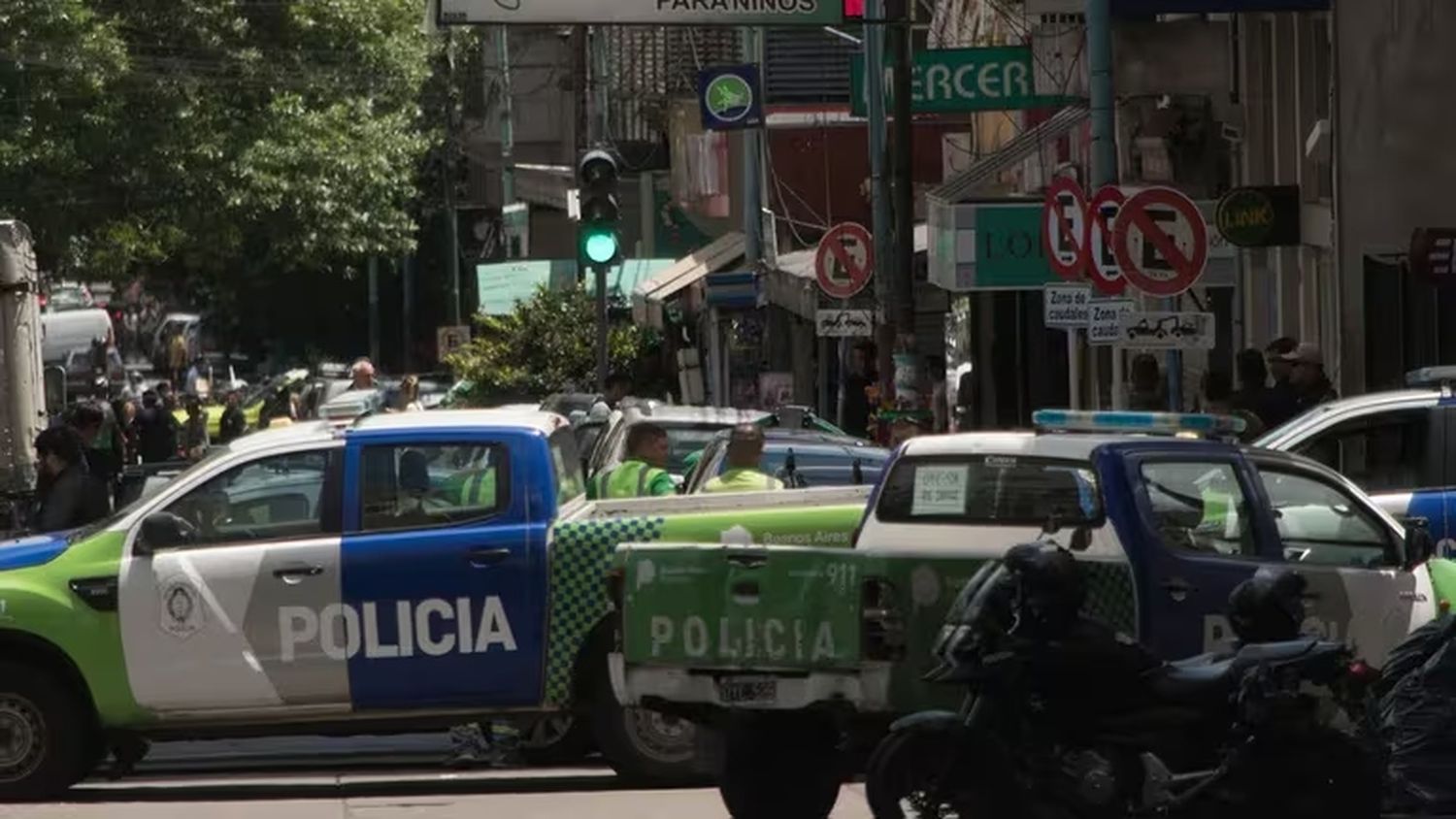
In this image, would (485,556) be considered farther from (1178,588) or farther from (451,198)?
(451,198)

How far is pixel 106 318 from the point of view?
212 ft

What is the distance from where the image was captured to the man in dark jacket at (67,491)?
51.8ft

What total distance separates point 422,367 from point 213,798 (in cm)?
6016

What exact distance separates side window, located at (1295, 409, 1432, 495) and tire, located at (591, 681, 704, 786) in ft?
13.3

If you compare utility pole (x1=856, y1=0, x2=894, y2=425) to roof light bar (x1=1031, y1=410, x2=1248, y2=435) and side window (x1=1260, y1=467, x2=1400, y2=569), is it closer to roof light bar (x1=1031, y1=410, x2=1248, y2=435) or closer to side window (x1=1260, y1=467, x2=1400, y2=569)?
side window (x1=1260, y1=467, x2=1400, y2=569)

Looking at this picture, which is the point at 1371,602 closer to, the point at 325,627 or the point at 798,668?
the point at 798,668

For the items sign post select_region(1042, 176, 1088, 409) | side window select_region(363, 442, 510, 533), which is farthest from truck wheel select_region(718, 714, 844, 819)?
sign post select_region(1042, 176, 1088, 409)

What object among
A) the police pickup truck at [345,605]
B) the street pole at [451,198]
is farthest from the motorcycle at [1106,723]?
the street pole at [451,198]

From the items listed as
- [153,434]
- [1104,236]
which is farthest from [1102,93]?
[153,434]

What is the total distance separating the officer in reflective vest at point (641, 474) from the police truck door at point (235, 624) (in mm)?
2410

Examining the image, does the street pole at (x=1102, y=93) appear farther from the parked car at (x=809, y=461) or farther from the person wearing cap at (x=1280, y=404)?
the parked car at (x=809, y=461)

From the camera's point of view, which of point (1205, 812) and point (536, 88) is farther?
point (536, 88)

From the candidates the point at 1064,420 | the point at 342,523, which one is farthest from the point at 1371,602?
the point at 342,523

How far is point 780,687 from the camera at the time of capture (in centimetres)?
1051
